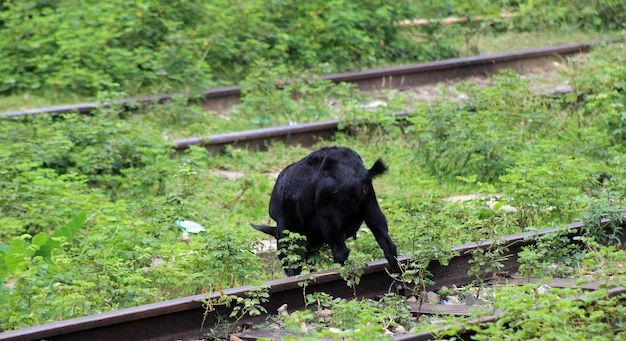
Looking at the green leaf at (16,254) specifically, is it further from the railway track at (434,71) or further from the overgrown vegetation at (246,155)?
the railway track at (434,71)

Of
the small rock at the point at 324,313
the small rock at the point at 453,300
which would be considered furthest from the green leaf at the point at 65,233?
the small rock at the point at 453,300

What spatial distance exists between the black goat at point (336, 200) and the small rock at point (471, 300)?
0.51m

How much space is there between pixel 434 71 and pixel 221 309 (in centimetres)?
979

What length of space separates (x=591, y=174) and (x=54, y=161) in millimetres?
5391

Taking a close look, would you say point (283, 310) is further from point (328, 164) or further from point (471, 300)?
point (471, 300)

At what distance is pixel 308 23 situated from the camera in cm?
1639

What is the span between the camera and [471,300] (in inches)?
261

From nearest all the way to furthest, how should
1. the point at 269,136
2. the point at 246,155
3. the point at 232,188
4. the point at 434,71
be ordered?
the point at 232,188 → the point at 246,155 → the point at 269,136 → the point at 434,71

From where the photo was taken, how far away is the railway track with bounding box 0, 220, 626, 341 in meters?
5.71

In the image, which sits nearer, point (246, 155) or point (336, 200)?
point (336, 200)

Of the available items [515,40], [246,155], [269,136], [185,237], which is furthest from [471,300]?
[515,40]

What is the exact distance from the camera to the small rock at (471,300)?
260 inches

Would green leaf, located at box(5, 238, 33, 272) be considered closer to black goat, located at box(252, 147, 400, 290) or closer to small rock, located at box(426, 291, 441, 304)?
black goat, located at box(252, 147, 400, 290)

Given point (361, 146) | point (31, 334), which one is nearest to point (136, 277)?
point (31, 334)
